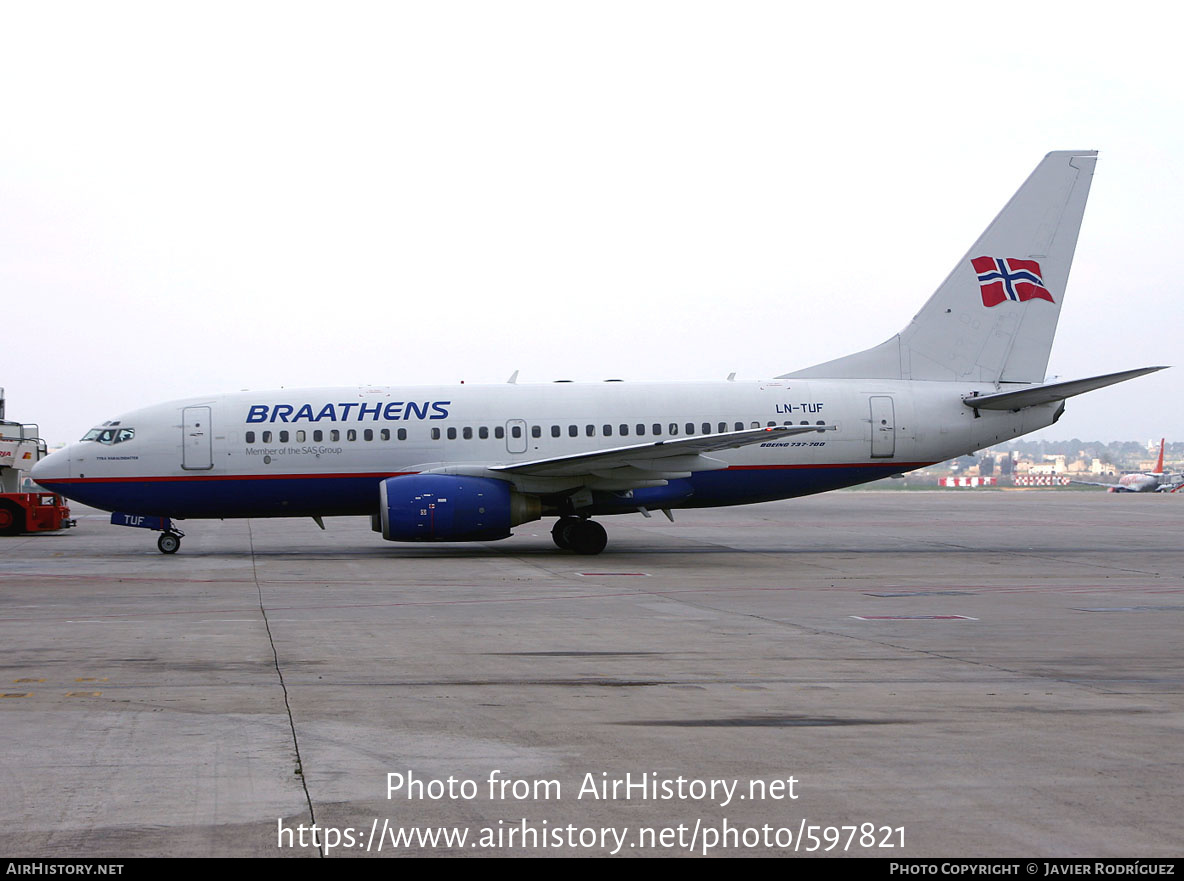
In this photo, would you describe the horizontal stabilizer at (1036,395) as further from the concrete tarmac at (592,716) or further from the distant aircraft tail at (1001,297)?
the concrete tarmac at (592,716)

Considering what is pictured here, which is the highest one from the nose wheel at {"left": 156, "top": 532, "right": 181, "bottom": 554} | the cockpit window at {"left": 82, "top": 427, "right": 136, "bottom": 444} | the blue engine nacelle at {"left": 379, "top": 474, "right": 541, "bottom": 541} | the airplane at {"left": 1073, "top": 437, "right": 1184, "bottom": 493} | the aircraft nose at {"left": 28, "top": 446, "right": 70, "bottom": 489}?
the cockpit window at {"left": 82, "top": 427, "right": 136, "bottom": 444}

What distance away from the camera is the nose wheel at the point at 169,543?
1008 inches

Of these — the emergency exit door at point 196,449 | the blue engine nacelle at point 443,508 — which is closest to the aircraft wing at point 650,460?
the blue engine nacelle at point 443,508

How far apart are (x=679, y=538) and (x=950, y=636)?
729 inches

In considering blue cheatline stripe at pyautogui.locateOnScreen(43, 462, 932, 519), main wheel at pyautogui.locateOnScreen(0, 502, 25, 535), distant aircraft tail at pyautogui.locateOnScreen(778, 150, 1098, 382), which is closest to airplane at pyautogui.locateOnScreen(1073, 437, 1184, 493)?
distant aircraft tail at pyautogui.locateOnScreen(778, 150, 1098, 382)

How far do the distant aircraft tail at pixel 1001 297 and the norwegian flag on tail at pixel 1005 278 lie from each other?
2 cm

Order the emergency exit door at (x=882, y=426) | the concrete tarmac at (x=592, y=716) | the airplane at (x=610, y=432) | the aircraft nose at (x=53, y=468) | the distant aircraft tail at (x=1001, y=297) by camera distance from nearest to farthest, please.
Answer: the concrete tarmac at (x=592, y=716) < the airplane at (x=610, y=432) < the aircraft nose at (x=53, y=468) < the emergency exit door at (x=882, y=426) < the distant aircraft tail at (x=1001, y=297)

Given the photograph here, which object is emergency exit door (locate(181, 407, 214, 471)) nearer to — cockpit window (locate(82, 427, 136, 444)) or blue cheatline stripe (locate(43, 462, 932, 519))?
blue cheatline stripe (locate(43, 462, 932, 519))

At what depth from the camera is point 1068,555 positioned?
2564 centimetres

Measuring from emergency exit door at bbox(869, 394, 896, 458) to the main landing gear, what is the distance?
643 cm

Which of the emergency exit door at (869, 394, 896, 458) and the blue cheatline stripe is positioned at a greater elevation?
the emergency exit door at (869, 394, 896, 458)

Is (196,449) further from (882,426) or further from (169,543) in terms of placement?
(882,426)

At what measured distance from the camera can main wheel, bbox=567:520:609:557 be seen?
25.4 metres

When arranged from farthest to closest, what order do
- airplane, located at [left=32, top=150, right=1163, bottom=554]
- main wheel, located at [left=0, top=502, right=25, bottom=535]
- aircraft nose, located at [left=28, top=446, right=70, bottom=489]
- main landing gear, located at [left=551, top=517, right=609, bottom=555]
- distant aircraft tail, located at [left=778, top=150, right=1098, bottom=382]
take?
main wheel, located at [left=0, top=502, right=25, bottom=535] → distant aircraft tail, located at [left=778, top=150, right=1098, bottom=382] → aircraft nose, located at [left=28, top=446, right=70, bottom=489] → main landing gear, located at [left=551, top=517, right=609, bottom=555] → airplane, located at [left=32, top=150, right=1163, bottom=554]
